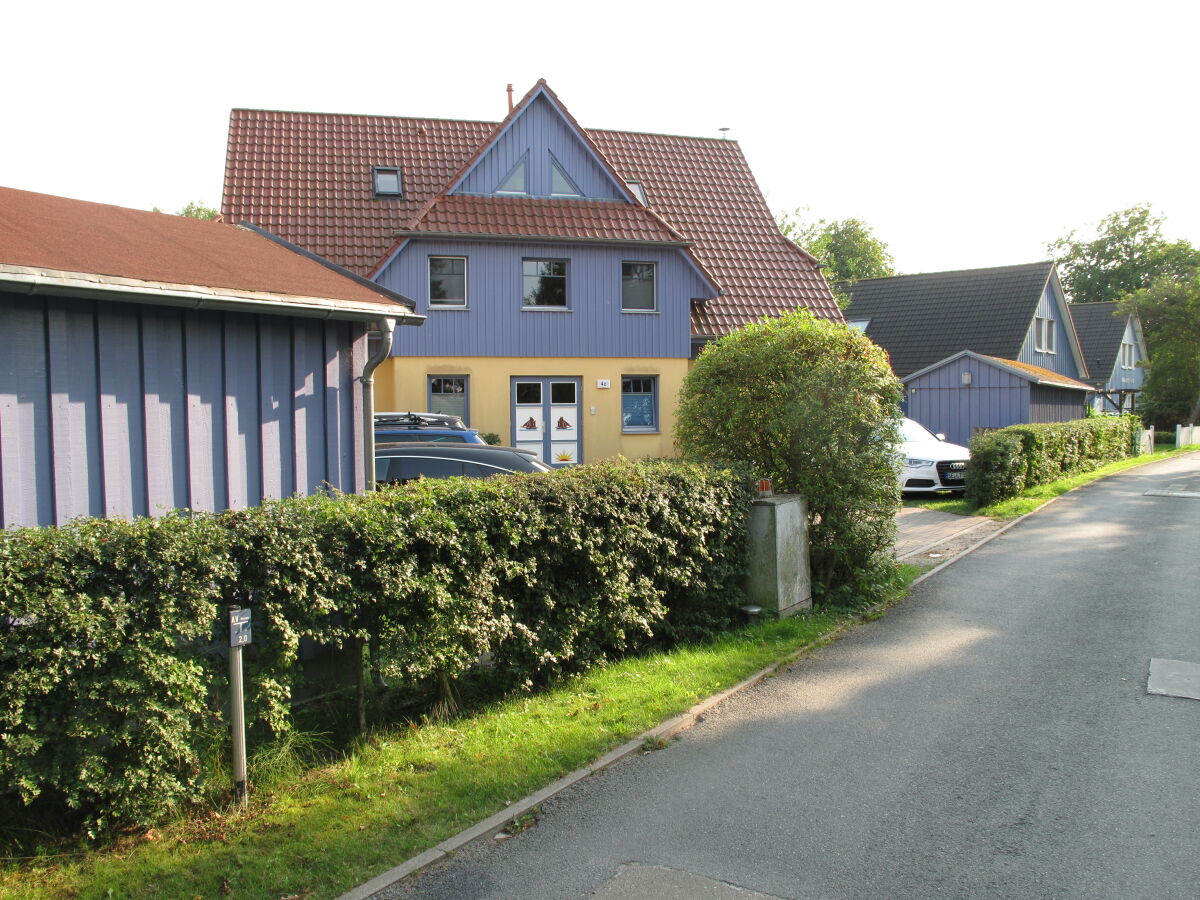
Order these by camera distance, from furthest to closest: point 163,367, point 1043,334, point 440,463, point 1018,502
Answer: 1. point 1043,334
2. point 1018,502
3. point 440,463
4. point 163,367

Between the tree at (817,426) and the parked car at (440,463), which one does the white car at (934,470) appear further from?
the parked car at (440,463)

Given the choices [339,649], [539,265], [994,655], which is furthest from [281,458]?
[539,265]

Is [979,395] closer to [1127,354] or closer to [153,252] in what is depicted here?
[153,252]

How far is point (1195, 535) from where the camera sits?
15.6m

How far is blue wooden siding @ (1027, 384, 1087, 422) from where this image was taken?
99.2 feet

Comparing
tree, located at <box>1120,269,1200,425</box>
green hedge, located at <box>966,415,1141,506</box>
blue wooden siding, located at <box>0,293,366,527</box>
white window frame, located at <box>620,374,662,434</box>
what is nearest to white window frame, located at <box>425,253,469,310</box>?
white window frame, located at <box>620,374,662,434</box>

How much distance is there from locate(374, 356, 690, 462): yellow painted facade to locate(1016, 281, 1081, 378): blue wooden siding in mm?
18279

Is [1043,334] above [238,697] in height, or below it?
above

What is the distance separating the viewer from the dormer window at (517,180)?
76.7ft

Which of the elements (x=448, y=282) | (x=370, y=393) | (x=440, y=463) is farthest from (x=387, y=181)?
(x=370, y=393)

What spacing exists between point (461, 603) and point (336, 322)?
3.27 metres

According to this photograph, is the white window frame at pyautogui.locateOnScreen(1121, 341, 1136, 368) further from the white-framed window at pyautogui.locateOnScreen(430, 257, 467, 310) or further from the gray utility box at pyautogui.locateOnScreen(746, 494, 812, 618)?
the gray utility box at pyautogui.locateOnScreen(746, 494, 812, 618)

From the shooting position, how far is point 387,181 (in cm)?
2483

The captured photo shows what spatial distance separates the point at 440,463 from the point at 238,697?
649 centimetres
